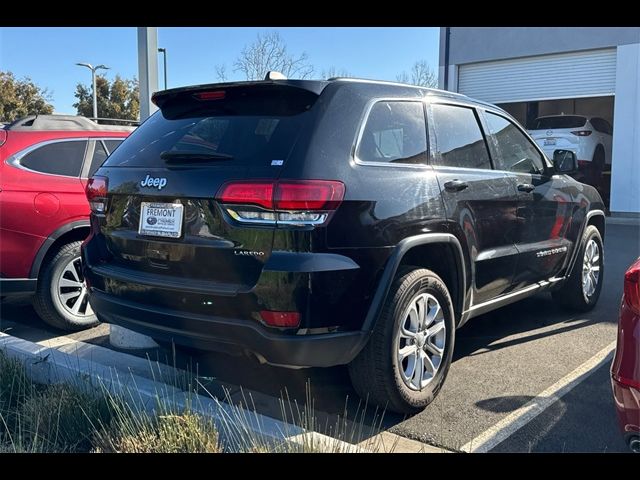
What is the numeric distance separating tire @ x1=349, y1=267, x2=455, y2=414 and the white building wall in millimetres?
12397

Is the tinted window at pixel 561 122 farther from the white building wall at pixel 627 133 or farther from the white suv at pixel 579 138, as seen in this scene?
the white building wall at pixel 627 133

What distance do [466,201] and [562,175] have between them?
200 centimetres

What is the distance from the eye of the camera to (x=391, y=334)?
132 inches

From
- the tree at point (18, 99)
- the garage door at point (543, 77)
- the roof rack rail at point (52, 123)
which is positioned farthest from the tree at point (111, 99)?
the roof rack rail at point (52, 123)

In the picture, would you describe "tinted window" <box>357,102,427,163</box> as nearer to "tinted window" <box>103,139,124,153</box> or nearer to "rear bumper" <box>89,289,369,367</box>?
"rear bumper" <box>89,289,369,367</box>

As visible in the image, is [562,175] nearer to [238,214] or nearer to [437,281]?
[437,281]

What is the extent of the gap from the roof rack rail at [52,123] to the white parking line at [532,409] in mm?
4444

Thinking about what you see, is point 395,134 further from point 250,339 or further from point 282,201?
point 250,339

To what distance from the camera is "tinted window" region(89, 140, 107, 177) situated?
18.6ft

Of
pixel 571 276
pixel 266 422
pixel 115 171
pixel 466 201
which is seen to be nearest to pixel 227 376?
pixel 266 422

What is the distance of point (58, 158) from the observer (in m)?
5.43

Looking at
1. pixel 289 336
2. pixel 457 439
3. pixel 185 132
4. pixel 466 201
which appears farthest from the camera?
pixel 466 201

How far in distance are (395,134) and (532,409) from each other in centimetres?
181

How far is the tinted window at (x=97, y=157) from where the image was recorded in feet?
18.6
